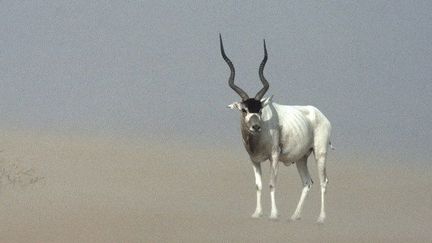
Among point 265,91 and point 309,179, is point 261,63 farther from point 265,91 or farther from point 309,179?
point 309,179

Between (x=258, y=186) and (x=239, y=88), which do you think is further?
(x=258, y=186)

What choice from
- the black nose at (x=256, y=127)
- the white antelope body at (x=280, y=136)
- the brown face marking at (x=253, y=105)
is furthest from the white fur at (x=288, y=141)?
the black nose at (x=256, y=127)

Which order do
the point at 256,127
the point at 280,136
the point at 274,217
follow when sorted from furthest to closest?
the point at 280,136 < the point at 274,217 < the point at 256,127

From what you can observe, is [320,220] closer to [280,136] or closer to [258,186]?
[258,186]

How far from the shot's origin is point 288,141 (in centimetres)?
2223

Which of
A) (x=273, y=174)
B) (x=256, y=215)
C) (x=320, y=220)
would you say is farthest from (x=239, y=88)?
(x=320, y=220)

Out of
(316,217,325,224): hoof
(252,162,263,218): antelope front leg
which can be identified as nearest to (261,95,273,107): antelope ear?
(252,162,263,218): antelope front leg

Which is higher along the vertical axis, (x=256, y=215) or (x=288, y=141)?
(x=288, y=141)

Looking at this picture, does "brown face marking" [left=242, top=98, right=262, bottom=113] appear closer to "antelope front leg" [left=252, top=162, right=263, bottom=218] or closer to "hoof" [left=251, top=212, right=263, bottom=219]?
"antelope front leg" [left=252, top=162, right=263, bottom=218]

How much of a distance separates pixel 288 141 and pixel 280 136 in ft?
0.73

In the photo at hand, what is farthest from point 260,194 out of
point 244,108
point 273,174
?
point 244,108

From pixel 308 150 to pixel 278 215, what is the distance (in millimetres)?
2221

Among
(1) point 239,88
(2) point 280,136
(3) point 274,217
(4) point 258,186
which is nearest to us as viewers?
(3) point 274,217

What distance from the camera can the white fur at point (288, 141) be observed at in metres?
21.6
